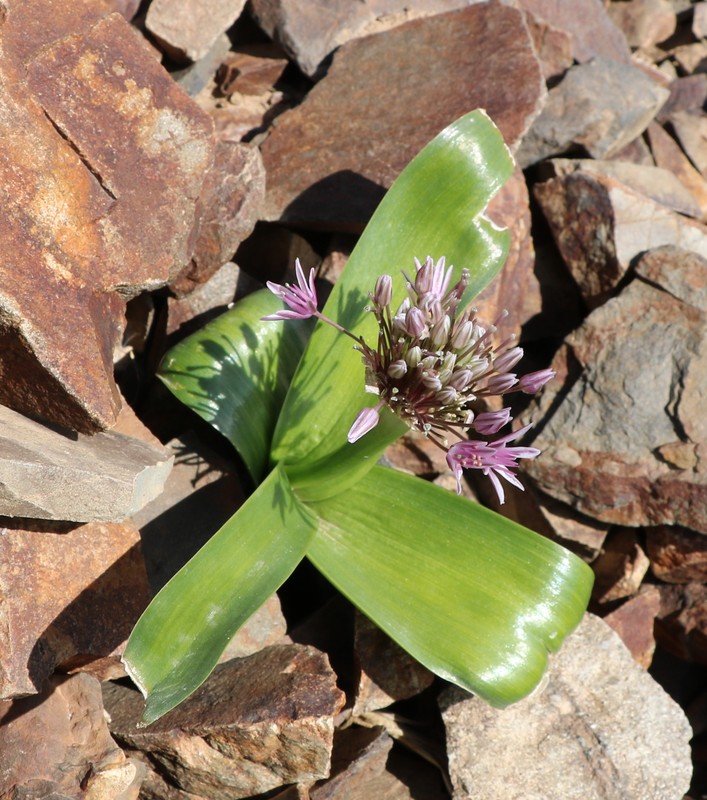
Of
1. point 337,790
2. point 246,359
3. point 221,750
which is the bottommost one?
point 337,790

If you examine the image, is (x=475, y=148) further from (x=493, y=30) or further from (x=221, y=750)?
(x=221, y=750)

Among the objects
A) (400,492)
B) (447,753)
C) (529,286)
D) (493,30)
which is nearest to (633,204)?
(529,286)

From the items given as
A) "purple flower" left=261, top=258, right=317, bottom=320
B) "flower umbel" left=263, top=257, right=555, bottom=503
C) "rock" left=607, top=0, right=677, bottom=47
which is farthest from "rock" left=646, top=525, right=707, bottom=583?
"rock" left=607, top=0, right=677, bottom=47

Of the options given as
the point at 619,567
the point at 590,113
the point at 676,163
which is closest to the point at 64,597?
the point at 619,567

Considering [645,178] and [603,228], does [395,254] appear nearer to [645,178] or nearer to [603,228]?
[603,228]

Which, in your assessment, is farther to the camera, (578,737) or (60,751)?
(578,737)

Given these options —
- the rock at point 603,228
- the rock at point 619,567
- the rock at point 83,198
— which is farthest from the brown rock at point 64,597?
the rock at point 603,228
